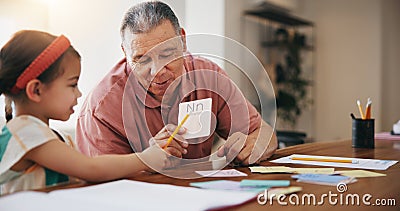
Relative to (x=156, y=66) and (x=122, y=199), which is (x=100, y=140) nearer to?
(x=156, y=66)

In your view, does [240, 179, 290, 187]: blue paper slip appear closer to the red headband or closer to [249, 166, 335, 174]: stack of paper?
[249, 166, 335, 174]: stack of paper

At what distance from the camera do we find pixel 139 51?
118 centimetres

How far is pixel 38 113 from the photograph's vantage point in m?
0.90

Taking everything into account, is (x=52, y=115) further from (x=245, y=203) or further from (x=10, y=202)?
(x=245, y=203)

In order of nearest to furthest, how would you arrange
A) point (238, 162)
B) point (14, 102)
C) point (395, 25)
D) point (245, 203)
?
point (245, 203) < point (14, 102) < point (238, 162) < point (395, 25)

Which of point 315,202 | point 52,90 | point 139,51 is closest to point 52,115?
point 52,90

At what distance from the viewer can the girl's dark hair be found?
87 centimetres

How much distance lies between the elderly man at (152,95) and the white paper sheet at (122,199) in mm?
280

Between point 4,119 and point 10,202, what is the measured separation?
240 millimetres

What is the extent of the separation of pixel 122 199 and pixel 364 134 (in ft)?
4.13

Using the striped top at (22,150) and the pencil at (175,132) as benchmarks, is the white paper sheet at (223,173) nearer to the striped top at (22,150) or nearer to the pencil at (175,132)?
the pencil at (175,132)

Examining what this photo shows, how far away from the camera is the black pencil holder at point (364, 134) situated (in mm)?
1815

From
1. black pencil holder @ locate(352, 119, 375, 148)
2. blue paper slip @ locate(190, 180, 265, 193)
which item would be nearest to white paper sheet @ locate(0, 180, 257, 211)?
blue paper slip @ locate(190, 180, 265, 193)

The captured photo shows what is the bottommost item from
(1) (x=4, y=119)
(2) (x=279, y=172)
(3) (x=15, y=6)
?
(2) (x=279, y=172)
